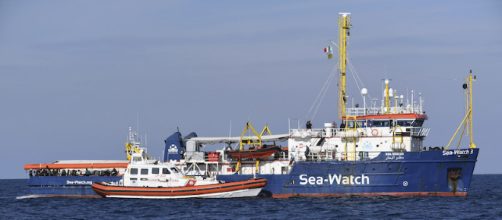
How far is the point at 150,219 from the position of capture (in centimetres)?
4997

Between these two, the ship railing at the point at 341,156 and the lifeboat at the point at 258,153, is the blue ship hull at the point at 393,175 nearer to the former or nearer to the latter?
the ship railing at the point at 341,156

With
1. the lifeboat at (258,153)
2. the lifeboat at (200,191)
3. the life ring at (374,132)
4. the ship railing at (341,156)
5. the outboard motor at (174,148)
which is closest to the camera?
the lifeboat at (200,191)

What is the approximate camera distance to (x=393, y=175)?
5994 centimetres

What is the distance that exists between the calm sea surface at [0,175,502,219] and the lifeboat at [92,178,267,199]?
0.49 meters

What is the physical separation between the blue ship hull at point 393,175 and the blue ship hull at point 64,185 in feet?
45.4

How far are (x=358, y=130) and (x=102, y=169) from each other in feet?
59.2

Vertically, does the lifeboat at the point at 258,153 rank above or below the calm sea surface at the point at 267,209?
above

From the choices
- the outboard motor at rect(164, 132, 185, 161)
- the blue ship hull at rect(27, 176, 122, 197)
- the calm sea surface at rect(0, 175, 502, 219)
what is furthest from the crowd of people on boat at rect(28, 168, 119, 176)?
the calm sea surface at rect(0, 175, 502, 219)

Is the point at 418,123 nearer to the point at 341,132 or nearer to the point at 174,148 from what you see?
the point at 341,132

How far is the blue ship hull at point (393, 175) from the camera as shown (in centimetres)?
5966

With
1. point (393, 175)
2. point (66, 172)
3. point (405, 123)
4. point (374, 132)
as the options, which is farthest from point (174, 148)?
point (405, 123)

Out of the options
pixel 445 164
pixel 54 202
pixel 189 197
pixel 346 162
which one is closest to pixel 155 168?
pixel 189 197

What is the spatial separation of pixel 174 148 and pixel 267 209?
43.4 ft

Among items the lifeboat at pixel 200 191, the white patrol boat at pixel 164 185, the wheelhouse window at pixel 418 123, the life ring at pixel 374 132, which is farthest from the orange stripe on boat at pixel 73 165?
the wheelhouse window at pixel 418 123
